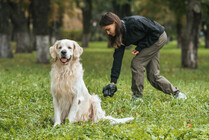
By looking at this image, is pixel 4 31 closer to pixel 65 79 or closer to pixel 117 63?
pixel 117 63

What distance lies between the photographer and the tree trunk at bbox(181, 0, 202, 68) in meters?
12.4

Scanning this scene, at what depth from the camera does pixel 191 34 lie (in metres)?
12.7

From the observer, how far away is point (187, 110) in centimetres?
511

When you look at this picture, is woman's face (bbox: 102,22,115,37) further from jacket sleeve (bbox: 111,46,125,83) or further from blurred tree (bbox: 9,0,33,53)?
blurred tree (bbox: 9,0,33,53)

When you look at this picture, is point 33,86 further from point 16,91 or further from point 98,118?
point 98,118

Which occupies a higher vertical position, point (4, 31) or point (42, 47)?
point (4, 31)

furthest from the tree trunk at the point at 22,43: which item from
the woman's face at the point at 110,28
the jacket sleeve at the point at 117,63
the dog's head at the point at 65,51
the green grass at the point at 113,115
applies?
the dog's head at the point at 65,51

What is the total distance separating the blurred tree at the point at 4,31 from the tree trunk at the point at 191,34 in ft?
34.7

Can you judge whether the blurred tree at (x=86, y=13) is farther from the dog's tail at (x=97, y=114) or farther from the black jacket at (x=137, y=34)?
the dog's tail at (x=97, y=114)

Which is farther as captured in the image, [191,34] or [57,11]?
[57,11]

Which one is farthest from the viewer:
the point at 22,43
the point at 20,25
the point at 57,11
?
the point at 57,11

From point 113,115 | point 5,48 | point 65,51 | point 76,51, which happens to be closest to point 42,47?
point 5,48

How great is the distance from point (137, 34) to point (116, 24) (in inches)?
23.5

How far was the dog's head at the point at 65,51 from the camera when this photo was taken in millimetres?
4270
